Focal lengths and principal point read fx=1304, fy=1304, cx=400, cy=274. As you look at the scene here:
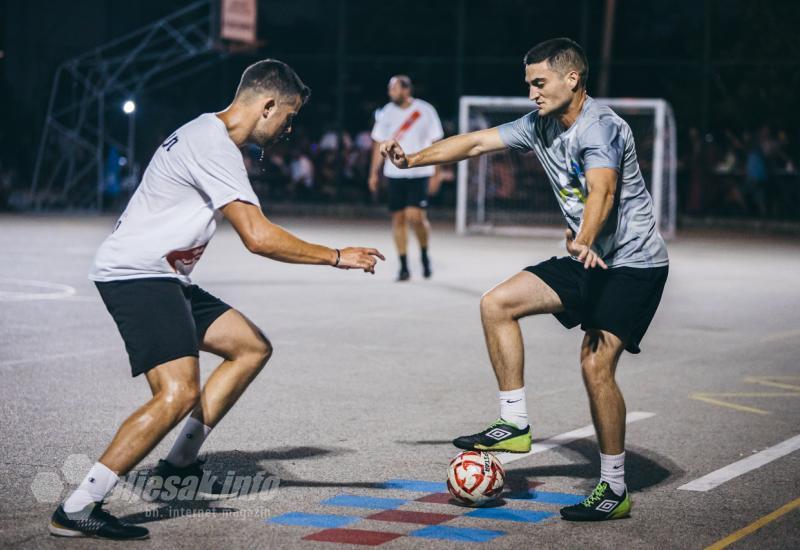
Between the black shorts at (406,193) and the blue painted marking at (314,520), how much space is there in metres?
10.0

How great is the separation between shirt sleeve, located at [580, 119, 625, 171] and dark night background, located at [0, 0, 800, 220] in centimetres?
2200

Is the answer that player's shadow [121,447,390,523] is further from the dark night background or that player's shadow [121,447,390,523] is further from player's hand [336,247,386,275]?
the dark night background

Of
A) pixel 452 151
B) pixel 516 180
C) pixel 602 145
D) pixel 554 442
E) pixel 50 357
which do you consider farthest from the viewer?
pixel 516 180

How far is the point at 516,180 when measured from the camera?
2650cm

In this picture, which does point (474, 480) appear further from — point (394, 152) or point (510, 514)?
point (394, 152)

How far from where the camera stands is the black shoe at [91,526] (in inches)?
193

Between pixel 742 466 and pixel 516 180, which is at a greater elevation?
pixel 742 466

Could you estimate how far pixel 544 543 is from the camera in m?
5.05

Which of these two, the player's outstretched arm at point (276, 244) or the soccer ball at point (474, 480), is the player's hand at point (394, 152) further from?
the soccer ball at point (474, 480)

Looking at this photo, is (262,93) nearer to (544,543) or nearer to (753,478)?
(544,543)

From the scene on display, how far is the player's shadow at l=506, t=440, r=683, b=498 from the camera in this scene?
609 centimetres

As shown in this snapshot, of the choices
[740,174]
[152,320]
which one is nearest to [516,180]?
[740,174]

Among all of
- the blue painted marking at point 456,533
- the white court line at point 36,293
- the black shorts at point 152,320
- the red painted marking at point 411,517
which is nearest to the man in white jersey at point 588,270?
the blue painted marking at point 456,533

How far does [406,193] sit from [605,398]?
32.2 ft
